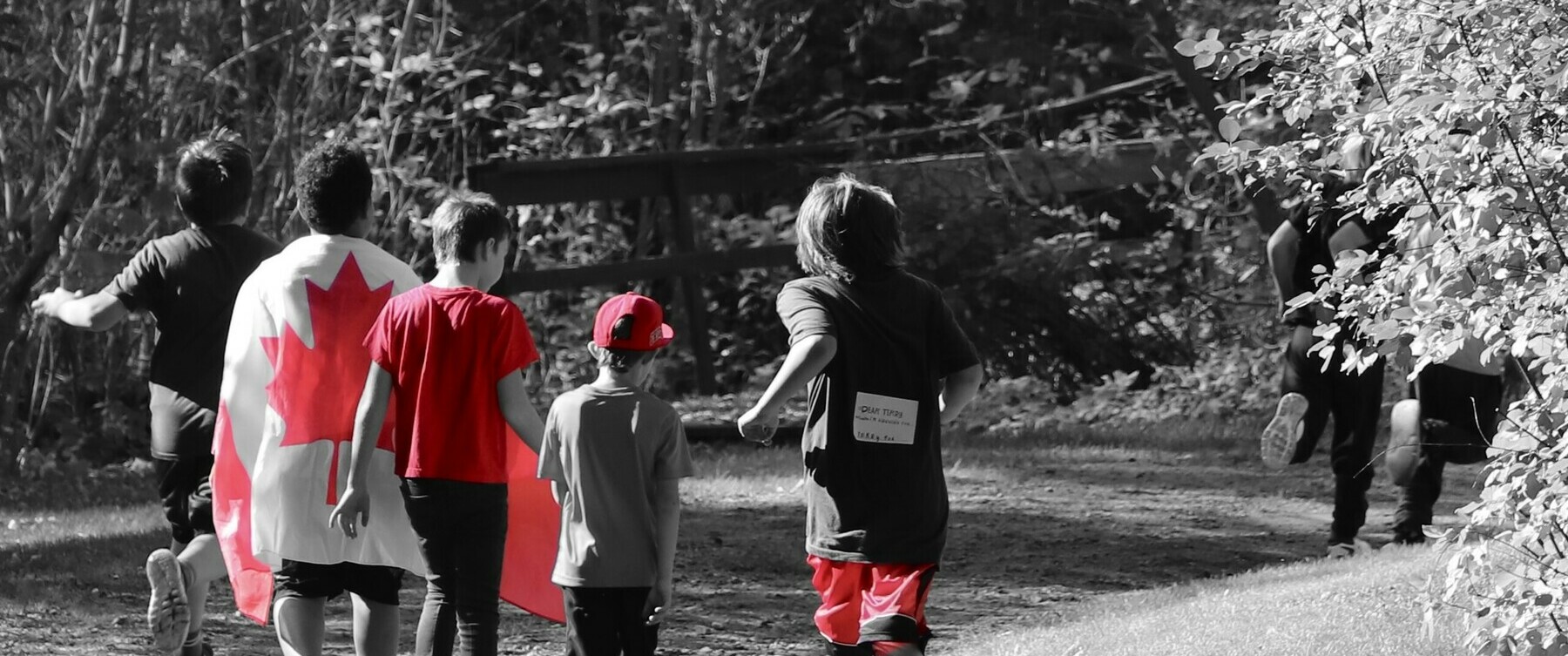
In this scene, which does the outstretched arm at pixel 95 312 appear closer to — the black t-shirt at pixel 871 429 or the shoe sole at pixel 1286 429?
the black t-shirt at pixel 871 429

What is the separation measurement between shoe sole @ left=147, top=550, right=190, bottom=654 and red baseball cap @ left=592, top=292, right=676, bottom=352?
154cm

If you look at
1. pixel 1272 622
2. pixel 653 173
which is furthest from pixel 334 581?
pixel 653 173

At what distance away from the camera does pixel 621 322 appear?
4.42 meters

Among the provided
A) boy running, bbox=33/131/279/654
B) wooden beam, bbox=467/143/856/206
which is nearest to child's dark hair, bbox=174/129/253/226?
boy running, bbox=33/131/279/654

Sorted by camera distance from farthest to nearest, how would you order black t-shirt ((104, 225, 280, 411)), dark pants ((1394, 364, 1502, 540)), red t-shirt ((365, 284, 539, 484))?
dark pants ((1394, 364, 1502, 540)) → black t-shirt ((104, 225, 280, 411)) → red t-shirt ((365, 284, 539, 484))

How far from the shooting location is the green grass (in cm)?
520

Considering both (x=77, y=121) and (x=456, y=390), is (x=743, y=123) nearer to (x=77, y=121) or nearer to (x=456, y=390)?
(x=77, y=121)

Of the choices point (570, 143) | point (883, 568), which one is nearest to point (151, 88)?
point (570, 143)

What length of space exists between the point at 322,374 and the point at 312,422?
0.12 m

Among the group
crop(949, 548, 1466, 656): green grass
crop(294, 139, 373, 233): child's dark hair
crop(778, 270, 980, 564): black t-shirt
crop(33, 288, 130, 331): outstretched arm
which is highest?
crop(294, 139, 373, 233): child's dark hair

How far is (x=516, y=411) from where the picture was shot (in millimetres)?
4453

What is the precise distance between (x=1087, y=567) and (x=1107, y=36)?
24.4ft

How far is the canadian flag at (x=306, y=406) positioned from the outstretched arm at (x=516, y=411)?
280mm

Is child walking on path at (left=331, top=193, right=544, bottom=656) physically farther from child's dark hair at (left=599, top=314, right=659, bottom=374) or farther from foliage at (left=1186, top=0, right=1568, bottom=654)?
foliage at (left=1186, top=0, right=1568, bottom=654)
